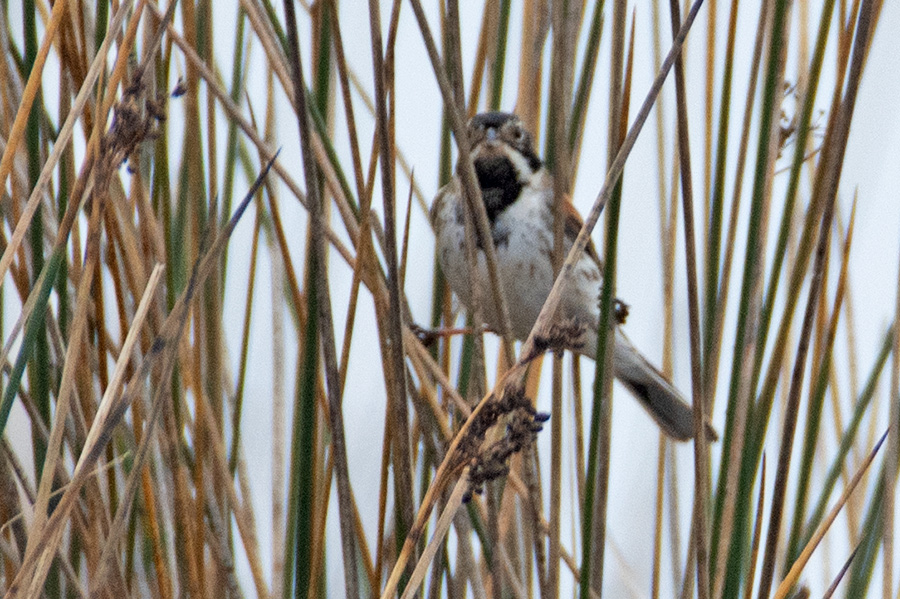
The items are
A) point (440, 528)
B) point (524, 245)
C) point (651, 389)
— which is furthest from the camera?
point (651, 389)

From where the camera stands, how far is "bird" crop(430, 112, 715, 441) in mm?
1613

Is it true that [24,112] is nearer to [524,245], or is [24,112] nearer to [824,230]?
[824,230]

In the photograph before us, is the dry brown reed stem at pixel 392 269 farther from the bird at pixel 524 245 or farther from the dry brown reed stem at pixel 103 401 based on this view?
the bird at pixel 524 245

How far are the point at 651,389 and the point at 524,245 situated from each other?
1.24 ft

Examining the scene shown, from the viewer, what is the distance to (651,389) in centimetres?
179

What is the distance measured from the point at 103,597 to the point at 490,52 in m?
0.78

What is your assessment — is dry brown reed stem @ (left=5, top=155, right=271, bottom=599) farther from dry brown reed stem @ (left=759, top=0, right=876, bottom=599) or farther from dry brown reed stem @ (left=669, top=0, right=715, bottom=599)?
dry brown reed stem @ (left=759, top=0, right=876, bottom=599)

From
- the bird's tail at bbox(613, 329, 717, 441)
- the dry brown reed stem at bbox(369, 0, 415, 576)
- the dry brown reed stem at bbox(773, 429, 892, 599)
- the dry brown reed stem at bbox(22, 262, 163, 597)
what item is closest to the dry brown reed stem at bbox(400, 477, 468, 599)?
the dry brown reed stem at bbox(369, 0, 415, 576)

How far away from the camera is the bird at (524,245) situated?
161 centimetres

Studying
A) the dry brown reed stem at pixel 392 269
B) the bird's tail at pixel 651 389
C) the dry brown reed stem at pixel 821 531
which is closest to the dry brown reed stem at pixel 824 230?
the dry brown reed stem at pixel 821 531

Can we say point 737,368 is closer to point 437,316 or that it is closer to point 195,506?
point 437,316

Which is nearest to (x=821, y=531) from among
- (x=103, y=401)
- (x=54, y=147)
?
(x=103, y=401)

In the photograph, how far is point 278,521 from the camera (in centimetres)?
125

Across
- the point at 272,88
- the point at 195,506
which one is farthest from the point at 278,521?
the point at 272,88
